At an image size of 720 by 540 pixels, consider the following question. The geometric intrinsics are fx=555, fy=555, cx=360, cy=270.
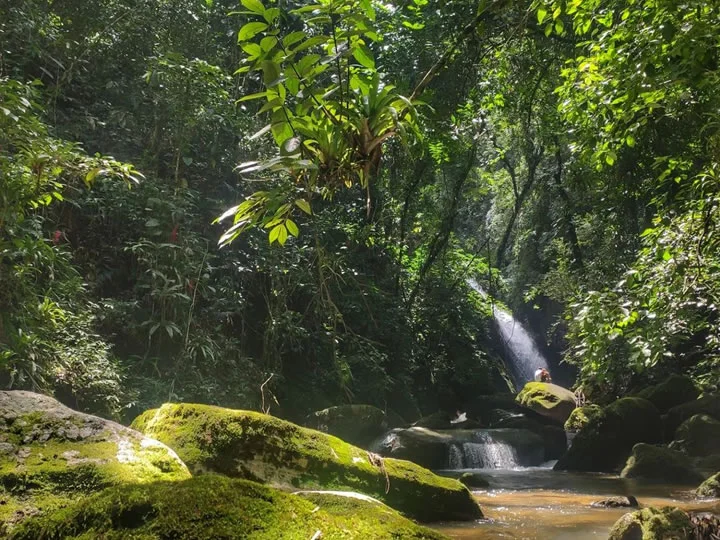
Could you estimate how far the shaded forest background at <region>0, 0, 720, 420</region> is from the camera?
3.38 m

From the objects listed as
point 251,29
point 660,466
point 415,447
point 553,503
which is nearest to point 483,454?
point 415,447

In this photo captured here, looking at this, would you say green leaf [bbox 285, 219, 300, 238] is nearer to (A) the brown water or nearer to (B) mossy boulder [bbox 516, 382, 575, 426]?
(A) the brown water

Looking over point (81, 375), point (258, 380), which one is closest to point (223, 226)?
point (258, 380)

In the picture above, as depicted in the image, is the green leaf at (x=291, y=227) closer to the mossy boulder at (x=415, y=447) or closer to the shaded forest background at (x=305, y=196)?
the shaded forest background at (x=305, y=196)

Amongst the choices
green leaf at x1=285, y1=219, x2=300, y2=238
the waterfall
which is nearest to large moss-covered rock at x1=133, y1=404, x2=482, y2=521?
green leaf at x1=285, y1=219, x2=300, y2=238

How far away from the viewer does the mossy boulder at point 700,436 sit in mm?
10147

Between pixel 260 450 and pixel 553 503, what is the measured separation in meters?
5.11

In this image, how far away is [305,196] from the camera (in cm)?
146

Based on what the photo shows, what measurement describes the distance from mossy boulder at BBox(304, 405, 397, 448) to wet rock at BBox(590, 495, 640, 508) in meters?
4.30

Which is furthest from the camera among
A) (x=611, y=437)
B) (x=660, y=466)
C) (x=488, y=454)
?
(x=488, y=454)

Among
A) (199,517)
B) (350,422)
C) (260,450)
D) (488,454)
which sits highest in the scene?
(199,517)

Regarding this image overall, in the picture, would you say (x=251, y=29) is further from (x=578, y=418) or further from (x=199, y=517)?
(x=578, y=418)

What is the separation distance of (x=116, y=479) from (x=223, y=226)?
750cm

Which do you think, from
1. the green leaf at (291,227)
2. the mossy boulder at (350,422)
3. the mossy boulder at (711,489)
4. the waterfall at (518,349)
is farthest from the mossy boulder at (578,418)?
the green leaf at (291,227)
